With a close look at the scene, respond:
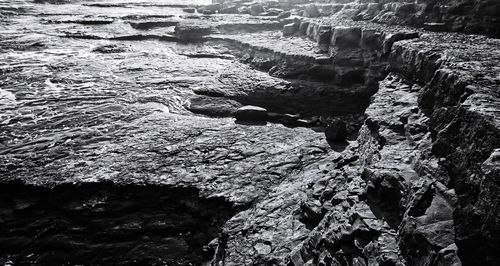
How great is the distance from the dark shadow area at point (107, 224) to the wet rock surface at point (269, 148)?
34mm

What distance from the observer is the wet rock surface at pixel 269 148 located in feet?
15.5

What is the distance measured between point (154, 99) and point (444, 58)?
1072cm

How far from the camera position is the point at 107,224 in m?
8.28

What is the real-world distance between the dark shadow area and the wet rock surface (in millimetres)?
34

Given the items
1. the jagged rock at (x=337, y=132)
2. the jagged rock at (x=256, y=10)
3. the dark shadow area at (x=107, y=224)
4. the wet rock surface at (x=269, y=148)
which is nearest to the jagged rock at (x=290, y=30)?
the wet rock surface at (x=269, y=148)

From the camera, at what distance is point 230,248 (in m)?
6.91

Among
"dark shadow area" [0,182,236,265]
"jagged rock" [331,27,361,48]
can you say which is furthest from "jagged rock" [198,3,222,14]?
"dark shadow area" [0,182,236,265]

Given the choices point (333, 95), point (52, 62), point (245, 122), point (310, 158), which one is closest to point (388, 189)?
point (310, 158)

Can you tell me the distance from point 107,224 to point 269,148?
16.9ft

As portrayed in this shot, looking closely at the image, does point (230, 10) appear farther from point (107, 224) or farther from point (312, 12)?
point (107, 224)

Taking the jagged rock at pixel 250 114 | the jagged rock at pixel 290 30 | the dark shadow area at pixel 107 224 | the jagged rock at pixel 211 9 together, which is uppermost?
the jagged rock at pixel 211 9

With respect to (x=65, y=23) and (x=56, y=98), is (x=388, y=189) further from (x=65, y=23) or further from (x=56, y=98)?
(x=65, y=23)

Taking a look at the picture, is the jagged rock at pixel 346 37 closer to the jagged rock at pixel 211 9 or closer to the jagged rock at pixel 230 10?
the jagged rock at pixel 230 10

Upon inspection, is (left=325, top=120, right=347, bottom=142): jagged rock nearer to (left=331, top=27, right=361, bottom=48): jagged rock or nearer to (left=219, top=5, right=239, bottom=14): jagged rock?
(left=331, top=27, right=361, bottom=48): jagged rock
